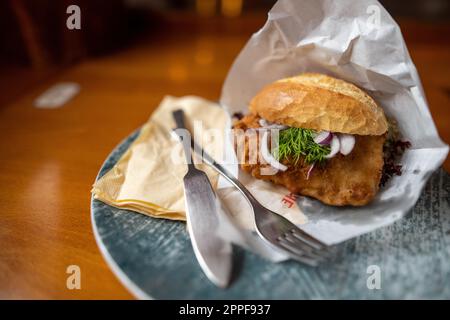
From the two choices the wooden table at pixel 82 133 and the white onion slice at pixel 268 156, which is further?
the white onion slice at pixel 268 156

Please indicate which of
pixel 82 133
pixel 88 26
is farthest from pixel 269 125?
pixel 88 26

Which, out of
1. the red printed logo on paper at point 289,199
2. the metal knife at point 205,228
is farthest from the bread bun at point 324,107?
the metal knife at point 205,228

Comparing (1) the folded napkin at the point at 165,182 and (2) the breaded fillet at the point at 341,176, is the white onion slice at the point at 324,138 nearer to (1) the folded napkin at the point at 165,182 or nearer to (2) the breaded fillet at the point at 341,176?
(2) the breaded fillet at the point at 341,176

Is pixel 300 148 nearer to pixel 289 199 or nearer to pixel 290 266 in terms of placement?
pixel 289 199

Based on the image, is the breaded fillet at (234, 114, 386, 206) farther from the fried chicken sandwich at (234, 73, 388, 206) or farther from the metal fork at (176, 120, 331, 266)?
the metal fork at (176, 120, 331, 266)

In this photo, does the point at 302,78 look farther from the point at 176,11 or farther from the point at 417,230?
the point at 176,11
